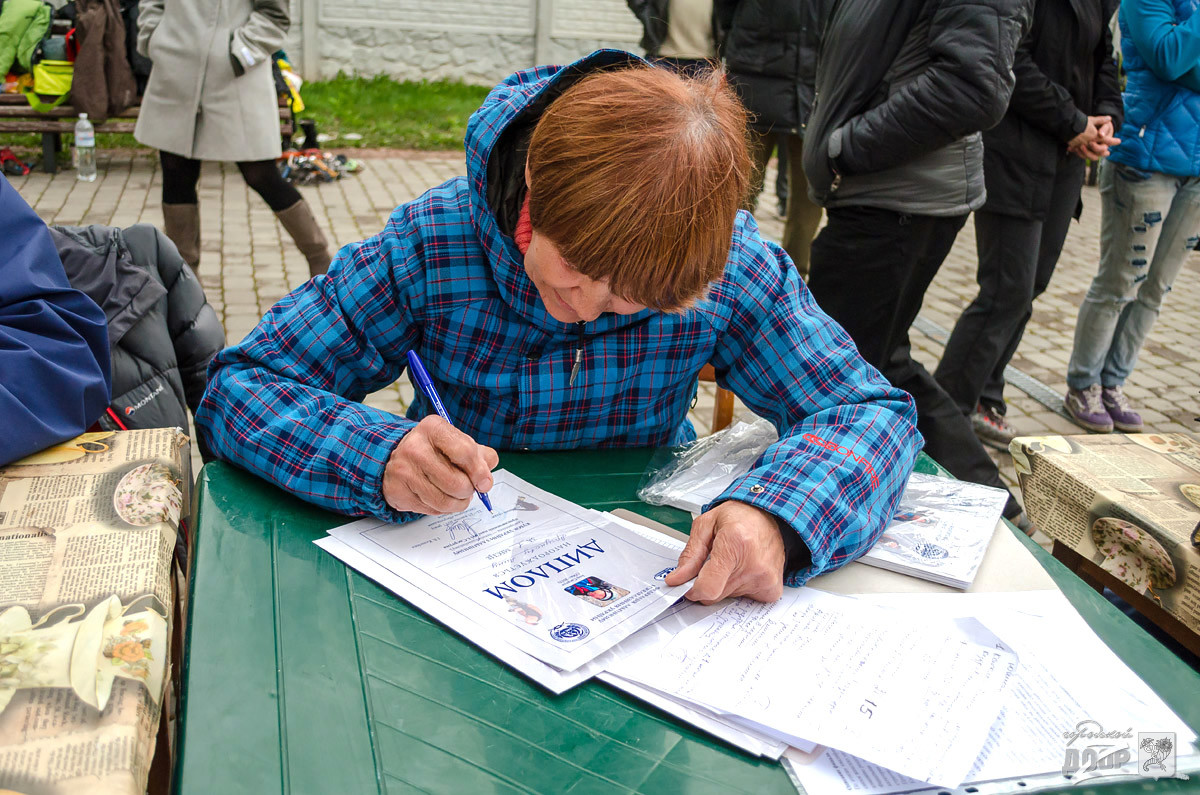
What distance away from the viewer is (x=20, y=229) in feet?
4.42

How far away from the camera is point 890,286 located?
264 cm

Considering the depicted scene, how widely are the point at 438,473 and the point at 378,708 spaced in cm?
35

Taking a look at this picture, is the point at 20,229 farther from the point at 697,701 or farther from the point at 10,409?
the point at 697,701

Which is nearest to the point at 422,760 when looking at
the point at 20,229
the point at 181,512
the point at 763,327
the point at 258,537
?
the point at 258,537

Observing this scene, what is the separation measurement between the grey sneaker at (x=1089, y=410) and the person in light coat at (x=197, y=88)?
3.21 m

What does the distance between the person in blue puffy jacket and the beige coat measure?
3450mm

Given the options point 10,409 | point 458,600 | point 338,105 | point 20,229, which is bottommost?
point 338,105

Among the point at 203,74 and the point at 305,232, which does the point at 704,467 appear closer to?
the point at 305,232

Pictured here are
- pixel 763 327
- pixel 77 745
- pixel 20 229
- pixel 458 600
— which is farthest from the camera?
pixel 763 327

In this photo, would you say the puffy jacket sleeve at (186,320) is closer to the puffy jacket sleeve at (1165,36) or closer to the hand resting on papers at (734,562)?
the hand resting on papers at (734,562)

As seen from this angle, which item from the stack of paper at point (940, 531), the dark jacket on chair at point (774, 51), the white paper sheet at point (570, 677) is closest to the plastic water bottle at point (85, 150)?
the dark jacket on chair at point (774, 51)

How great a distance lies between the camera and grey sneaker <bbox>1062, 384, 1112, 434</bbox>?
3811 millimetres

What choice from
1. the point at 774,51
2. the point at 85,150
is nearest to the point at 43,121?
the point at 85,150

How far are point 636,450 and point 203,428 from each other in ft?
2.21
